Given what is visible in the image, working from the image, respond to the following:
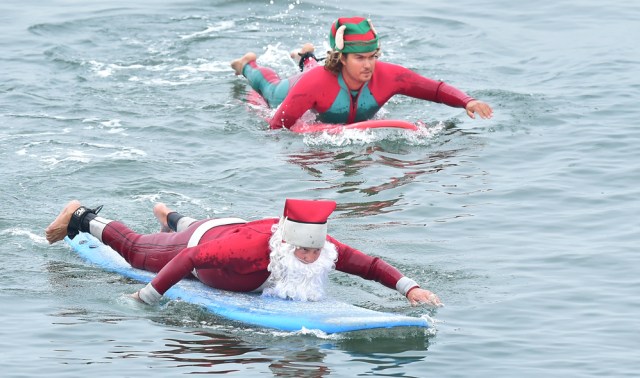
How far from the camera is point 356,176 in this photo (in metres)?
14.4

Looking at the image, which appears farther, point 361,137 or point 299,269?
point 361,137

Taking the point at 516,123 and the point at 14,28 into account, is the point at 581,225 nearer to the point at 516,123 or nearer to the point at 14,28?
the point at 516,123

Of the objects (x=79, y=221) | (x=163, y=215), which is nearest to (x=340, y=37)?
(x=163, y=215)

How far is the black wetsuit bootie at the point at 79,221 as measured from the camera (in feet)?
37.0

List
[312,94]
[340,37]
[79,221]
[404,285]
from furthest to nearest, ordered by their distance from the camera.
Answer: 1. [312,94]
2. [340,37]
3. [79,221]
4. [404,285]

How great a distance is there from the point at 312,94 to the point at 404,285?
5.84m

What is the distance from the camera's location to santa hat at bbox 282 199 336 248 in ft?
31.7

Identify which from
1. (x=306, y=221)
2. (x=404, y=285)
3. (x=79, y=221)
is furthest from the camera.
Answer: (x=79, y=221)

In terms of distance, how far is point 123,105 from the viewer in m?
17.2

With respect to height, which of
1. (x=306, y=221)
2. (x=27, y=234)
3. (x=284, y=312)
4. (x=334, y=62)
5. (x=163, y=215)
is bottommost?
(x=27, y=234)

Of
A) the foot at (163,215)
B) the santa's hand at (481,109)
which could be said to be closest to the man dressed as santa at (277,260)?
the foot at (163,215)

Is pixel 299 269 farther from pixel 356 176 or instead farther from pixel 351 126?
pixel 351 126

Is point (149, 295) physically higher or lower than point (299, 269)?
lower

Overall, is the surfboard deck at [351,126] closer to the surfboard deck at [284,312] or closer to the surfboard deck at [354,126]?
the surfboard deck at [354,126]
